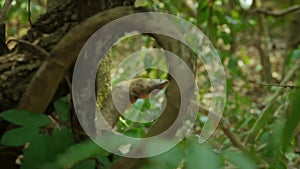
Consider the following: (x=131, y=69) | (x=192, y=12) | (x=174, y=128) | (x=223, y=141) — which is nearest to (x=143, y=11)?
(x=174, y=128)

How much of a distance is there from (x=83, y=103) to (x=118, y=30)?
0.16 metres

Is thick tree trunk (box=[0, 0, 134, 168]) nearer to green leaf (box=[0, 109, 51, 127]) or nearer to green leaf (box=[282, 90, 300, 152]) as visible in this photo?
green leaf (box=[0, 109, 51, 127])

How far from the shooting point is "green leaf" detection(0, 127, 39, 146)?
0.92 meters

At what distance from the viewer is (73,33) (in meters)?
0.99

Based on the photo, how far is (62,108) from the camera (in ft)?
3.36

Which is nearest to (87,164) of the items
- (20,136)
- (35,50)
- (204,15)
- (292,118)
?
(20,136)

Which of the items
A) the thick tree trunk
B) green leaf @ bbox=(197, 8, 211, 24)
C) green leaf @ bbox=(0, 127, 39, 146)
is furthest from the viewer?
green leaf @ bbox=(197, 8, 211, 24)

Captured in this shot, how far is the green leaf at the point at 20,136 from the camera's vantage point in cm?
92

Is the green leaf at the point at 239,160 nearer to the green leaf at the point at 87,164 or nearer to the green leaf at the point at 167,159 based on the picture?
the green leaf at the point at 167,159

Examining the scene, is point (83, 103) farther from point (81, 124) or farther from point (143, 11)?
point (143, 11)

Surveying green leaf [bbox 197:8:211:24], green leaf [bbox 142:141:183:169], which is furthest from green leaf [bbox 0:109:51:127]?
green leaf [bbox 197:8:211:24]

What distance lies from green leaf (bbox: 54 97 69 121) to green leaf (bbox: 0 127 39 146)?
0.26ft

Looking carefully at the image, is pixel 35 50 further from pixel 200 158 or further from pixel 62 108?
pixel 200 158

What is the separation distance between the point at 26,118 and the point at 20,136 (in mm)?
45
